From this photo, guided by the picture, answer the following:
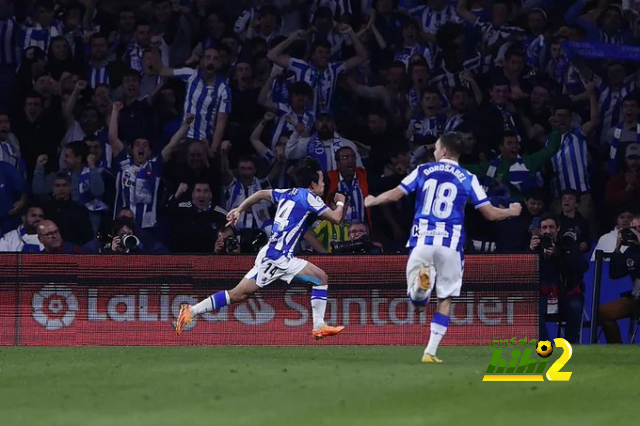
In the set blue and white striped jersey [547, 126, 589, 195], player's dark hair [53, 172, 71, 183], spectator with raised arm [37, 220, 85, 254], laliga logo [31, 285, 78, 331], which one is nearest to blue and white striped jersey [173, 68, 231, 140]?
player's dark hair [53, 172, 71, 183]

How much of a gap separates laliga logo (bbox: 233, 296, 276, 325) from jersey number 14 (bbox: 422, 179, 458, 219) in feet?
12.7

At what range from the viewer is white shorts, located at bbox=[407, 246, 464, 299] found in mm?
12844

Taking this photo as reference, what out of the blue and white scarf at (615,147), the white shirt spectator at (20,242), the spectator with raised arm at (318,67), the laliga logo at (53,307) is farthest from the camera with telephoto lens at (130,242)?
the blue and white scarf at (615,147)

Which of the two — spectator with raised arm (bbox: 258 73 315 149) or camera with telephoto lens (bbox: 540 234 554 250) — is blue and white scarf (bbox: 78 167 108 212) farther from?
camera with telephoto lens (bbox: 540 234 554 250)

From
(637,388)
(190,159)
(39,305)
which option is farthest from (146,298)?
(637,388)

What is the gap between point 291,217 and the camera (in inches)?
591

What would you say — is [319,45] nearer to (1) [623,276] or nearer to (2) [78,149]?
(2) [78,149]

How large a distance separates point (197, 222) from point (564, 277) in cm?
464

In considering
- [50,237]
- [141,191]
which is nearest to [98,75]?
[141,191]

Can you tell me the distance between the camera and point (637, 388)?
11289 mm

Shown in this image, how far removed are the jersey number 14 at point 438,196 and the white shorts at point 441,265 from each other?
0.36m

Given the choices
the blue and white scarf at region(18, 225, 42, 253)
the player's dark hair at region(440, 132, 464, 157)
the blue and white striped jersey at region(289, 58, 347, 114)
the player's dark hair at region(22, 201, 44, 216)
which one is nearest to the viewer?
the player's dark hair at region(440, 132, 464, 157)

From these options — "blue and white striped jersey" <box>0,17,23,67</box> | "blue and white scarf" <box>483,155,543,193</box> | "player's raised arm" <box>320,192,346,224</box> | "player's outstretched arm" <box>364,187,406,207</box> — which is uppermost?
"blue and white striped jersey" <box>0,17,23,67</box>

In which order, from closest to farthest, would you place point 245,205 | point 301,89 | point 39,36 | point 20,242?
point 245,205
point 20,242
point 301,89
point 39,36
